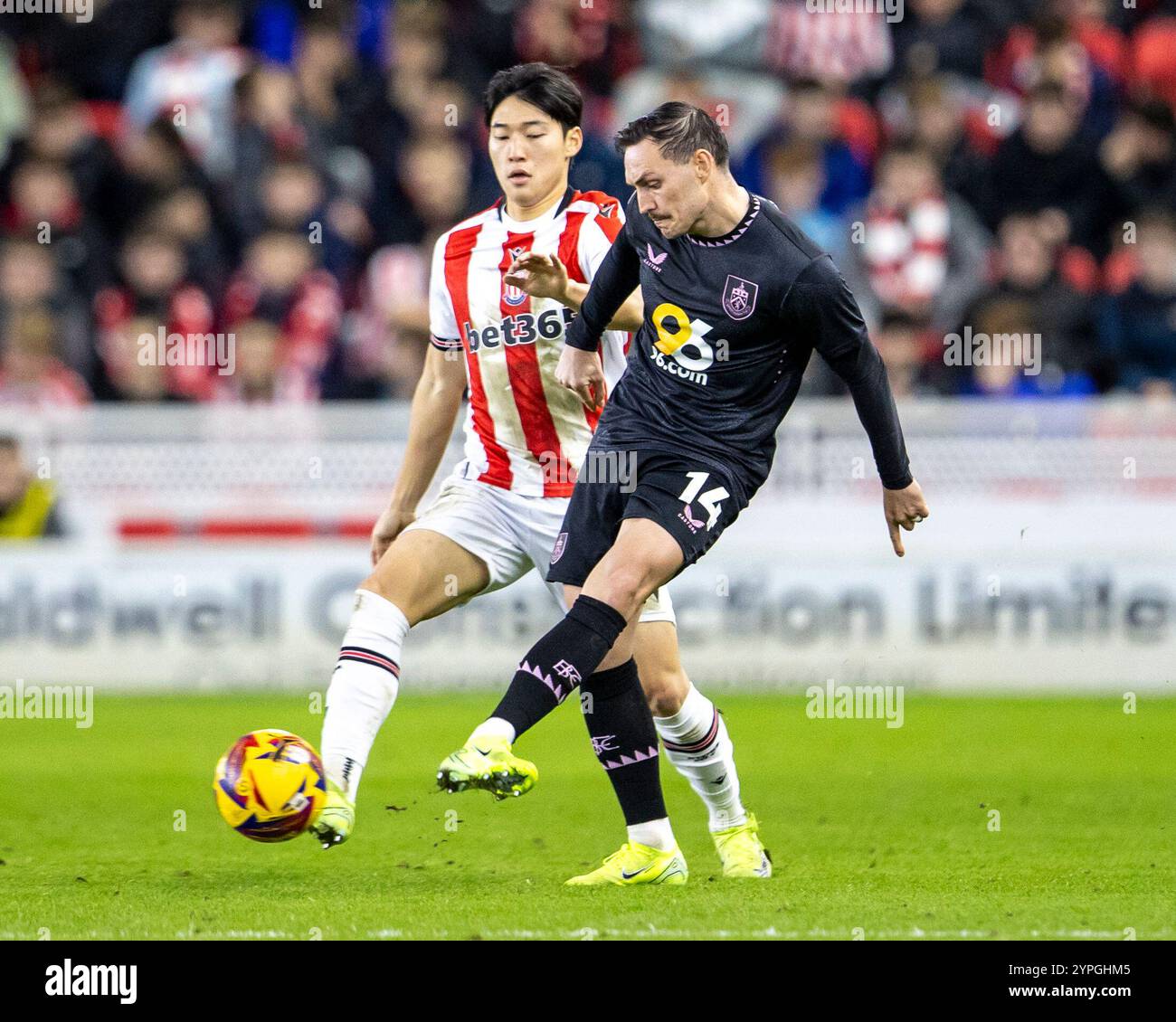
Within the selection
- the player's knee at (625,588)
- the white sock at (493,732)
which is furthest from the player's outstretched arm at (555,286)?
the white sock at (493,732)

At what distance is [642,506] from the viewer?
18.5ft

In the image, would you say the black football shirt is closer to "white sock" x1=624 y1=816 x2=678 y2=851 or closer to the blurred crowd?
"white sock" x1=624 y1=816 x2=678 y2=851

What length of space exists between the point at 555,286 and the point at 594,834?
87.3 inches

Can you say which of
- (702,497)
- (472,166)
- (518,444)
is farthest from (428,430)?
(472,166)

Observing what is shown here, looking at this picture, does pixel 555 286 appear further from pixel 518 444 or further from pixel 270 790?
pixel 270 790

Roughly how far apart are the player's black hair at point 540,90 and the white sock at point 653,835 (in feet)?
7.29

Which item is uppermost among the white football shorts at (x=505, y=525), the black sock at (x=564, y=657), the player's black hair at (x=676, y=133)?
the player's black hair at (x=676, y=133)

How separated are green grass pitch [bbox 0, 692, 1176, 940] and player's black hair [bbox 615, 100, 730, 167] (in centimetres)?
210

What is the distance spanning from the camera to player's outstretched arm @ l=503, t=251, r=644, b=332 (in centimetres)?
574

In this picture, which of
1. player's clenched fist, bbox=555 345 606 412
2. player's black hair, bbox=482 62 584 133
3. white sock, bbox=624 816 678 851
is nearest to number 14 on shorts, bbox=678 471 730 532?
player's clenched fist, bbox=555 345 606 412

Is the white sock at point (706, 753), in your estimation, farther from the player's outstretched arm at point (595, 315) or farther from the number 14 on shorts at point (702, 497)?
the player's outstretched arm at point (595, 315)

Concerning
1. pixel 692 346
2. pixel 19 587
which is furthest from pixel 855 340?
pixel 19 587

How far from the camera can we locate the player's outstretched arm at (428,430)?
6398 mm

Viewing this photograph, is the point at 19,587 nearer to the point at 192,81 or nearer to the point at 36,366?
the point at 36,366
